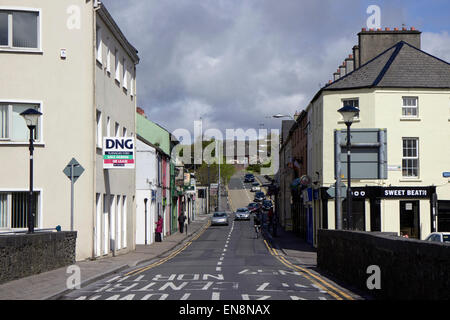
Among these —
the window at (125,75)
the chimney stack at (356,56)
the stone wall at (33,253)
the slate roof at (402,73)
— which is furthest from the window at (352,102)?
the stone wall at (33,253)

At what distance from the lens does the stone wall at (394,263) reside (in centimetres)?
1021

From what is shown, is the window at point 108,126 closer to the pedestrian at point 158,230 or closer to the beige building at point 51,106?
the beige building at point 51,106

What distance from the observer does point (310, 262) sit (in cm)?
2859

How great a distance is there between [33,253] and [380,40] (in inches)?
1113

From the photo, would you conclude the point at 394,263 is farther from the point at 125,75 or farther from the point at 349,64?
the point at 349,64

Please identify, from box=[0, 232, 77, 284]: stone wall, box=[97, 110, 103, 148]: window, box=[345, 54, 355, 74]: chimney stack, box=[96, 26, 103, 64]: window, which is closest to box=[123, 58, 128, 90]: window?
box=[96, 26, 103, 64]: window

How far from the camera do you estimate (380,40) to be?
4000cm

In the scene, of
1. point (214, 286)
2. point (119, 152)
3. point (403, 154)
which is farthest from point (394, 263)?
point (403, 154)

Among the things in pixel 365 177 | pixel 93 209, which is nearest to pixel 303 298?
pixel 93 209

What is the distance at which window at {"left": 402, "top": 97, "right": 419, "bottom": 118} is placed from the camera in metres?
35.2

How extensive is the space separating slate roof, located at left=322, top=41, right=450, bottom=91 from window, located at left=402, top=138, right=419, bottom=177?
10.4 feet

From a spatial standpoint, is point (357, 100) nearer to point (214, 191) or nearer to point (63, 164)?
point (63, 164)

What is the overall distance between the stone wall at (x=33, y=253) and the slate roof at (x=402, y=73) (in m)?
19.3
